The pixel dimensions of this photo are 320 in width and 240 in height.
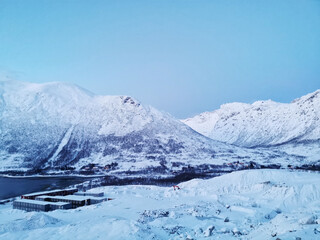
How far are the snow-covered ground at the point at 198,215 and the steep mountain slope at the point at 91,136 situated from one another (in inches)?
2257

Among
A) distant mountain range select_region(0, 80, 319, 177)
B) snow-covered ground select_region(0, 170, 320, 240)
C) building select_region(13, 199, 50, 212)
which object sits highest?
distant mountain range select_region(0, 80, 319, 177)

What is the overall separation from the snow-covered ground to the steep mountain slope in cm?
5732

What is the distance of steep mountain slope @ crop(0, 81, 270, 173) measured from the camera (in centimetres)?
11456

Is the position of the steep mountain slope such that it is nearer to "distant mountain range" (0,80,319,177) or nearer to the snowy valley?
"distant mountain range" (0,80,319,177)

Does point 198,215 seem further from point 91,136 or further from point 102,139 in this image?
point 91,136

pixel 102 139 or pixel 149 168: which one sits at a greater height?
pixel 102 139

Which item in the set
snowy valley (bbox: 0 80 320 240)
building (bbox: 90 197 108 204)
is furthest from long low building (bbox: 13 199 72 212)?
building (bbox: 90 197 108 204)

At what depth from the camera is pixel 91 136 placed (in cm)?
14038

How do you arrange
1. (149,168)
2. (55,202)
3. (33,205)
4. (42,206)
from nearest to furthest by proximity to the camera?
(42,206), (33,205), (55,202), (149,168)

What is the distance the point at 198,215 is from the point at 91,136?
12010cm

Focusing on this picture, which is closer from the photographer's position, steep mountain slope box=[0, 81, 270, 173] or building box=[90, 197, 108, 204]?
building box=[90, 197, 108, 204]

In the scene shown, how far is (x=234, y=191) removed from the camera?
43.2m

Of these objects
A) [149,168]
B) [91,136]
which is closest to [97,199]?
[149,168]

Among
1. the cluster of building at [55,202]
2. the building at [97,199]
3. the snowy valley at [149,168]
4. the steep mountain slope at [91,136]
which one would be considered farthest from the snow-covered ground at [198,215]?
the steep mountain slope at [91,136]
